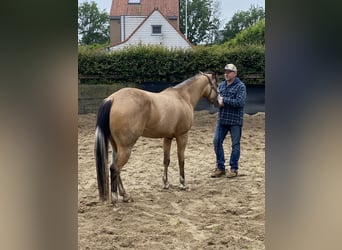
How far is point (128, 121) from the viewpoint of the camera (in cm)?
221

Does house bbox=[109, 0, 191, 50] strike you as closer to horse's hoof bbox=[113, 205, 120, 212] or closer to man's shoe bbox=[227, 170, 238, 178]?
man's shoe bbox=[227, 170, 238, 178]

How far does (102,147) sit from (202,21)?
16.0 ft

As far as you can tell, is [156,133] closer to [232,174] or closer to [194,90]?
[194,90]

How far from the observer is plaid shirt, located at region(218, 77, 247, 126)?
2.82 m

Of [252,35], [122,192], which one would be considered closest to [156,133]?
[122,192]

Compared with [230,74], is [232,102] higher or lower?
lower

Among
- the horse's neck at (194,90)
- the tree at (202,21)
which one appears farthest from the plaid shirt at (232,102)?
the tree at (202,21)

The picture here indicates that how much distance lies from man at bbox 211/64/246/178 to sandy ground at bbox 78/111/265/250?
115 millimetres

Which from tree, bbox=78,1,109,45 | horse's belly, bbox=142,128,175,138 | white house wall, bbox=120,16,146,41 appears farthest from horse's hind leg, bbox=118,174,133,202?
tree, bbox=78,1,109,45

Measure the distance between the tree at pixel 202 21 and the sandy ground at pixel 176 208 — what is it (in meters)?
3.09

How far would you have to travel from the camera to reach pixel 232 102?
2830mm

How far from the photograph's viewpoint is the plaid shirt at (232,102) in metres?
2.82
